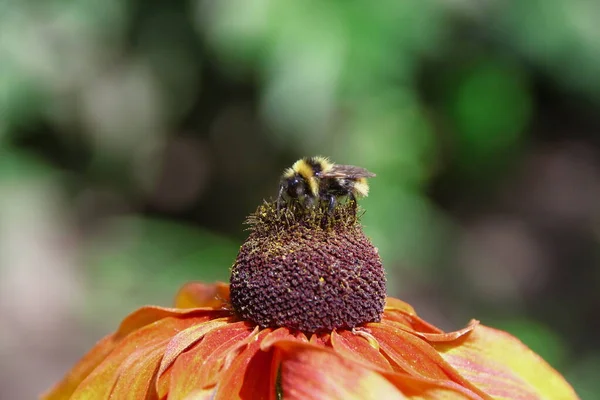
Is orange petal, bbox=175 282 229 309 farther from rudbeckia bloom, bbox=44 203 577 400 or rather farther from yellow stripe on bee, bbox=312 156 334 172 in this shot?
yellow stripe on bee, bbox=312 156 334 172

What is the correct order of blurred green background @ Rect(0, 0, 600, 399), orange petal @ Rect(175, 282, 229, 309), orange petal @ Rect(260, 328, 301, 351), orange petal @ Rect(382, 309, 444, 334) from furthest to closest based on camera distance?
blurred green background @ Rect(0, 0, 600, 399) < orange petal @ Rect(175, 282, 229, 309) < orange petal @ Rect(382, 309, 444, 334) < orange petal @ Rect(260, 328, 301, 351)

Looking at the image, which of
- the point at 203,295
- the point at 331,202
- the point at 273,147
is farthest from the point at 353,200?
the point at 273,147

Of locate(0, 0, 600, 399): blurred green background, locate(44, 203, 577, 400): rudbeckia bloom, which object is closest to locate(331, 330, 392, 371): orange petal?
locate(44, 203, 577, 400): rudbeckia bloom

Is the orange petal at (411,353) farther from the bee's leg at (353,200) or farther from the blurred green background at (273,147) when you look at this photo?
the blurred green background at (273,147)

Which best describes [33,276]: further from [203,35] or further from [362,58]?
[362,58]

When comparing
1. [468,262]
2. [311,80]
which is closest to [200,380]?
[311,80]

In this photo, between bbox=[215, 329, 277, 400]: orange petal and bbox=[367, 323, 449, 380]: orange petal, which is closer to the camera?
bbox=[215, 329, 277, 400]: orange petal
